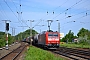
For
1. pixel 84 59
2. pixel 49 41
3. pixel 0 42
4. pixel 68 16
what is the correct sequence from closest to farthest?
pixel 84 59 < pixel 68 16 < pixel 49 41 < pixel 0 42

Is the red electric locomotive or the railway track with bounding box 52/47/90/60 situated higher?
the red electric locomotive

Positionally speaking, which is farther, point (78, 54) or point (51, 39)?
point (51, 39)

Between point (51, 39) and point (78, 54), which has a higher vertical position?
point (51, 39)

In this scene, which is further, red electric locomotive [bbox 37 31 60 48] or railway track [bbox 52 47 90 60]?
red electric locomotive [bbox 37 31 60 48]

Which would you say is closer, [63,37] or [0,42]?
[0,42]

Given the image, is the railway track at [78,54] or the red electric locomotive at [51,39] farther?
the red electric locomotive at [51,39]

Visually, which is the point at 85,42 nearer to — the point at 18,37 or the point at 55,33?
the point at 55,33

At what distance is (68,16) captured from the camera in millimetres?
33781

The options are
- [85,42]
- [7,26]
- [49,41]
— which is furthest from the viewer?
[85,42]

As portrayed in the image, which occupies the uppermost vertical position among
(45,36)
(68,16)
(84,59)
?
(68,16)

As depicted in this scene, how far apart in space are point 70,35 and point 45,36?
84415 mm

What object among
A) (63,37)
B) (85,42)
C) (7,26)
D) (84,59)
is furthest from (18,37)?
(84,59)

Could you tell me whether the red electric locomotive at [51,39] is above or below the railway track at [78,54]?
above

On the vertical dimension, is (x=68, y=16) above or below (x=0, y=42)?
above
